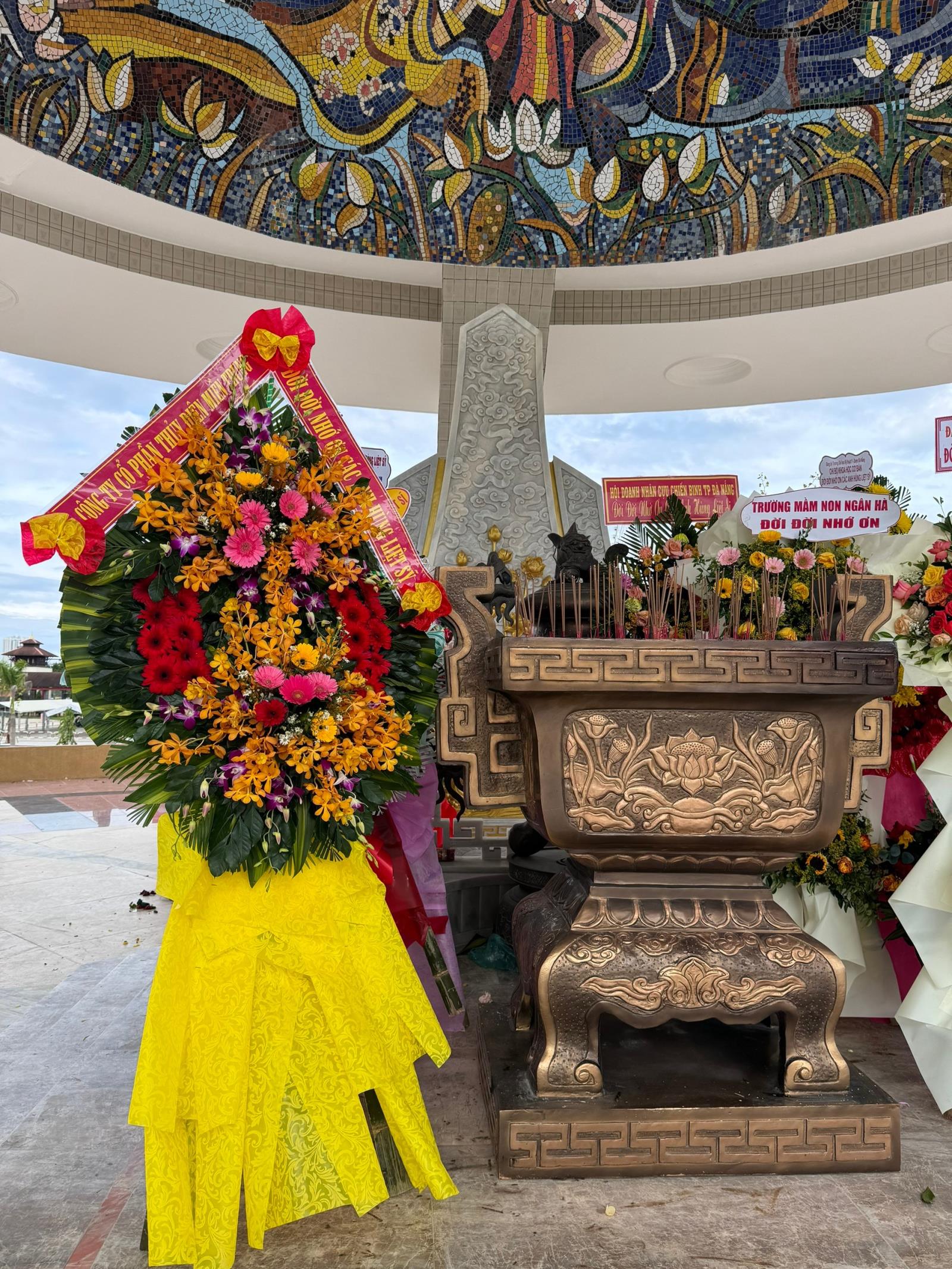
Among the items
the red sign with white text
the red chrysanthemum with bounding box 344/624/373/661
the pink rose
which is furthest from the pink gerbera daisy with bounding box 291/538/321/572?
the red sign with white text

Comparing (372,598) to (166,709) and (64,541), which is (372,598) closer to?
(166,709)

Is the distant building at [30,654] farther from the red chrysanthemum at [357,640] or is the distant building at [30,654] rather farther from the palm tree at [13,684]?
the red chrysanthemum at [357,640]

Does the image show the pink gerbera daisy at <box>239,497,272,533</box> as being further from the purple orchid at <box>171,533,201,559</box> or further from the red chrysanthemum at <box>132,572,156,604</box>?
the red chrysanthemum at <box>132,572,156,604</box>

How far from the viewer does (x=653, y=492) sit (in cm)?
596

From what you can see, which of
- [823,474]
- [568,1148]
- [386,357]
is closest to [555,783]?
[568,1148]

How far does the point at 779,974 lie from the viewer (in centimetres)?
164

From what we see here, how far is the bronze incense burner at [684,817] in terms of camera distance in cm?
161

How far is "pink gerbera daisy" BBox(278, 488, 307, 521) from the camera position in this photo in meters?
1.50

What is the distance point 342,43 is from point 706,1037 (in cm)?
513

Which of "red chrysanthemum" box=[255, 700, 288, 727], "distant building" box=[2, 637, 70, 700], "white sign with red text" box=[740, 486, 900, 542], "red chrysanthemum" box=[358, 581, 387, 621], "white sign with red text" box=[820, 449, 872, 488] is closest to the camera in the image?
"red chrysanthemum" box=[255, 700, 288, 727]

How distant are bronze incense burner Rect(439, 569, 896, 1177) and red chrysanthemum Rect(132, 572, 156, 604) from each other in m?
0.63

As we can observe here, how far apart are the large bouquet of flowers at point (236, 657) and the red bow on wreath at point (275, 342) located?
9 cm

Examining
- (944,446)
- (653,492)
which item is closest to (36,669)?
(653,492)

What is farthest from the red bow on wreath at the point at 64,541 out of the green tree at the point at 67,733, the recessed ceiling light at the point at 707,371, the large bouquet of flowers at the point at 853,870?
the green tree at the point at 67,733
